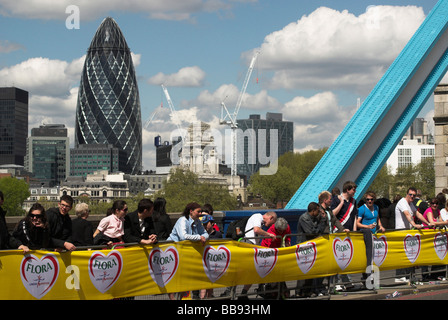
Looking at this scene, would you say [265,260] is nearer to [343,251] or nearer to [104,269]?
[343,251]

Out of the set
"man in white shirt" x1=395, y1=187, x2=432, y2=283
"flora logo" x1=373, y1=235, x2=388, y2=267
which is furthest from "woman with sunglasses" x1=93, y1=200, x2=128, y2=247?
"man in white shirt" x1=395, y1=187, x2=432, y2=283

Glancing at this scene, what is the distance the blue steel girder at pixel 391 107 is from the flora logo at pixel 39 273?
14379 mm

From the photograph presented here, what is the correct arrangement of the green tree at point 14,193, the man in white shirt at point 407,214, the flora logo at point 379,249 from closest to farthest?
the flora logo at point 379,249
the man in white shirt at point 407,214
the green tree at point 14,193

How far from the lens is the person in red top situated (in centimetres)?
1152

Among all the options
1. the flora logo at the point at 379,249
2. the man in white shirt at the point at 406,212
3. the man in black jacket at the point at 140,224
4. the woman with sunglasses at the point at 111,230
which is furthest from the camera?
the man in white shirt at the point at 406,212

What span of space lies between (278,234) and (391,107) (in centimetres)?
1334

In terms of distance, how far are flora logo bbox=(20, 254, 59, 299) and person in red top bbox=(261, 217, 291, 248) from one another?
3.72m

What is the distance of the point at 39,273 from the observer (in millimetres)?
8695

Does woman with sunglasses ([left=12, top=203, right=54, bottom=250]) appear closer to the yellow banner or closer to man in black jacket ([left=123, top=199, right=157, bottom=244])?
the yellow banner

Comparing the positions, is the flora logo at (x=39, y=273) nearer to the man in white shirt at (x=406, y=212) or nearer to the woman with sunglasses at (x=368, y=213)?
the woman with sunglasses at (x=368, y=213)

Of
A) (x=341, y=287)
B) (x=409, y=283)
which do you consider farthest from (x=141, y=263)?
(x=409, y=283)

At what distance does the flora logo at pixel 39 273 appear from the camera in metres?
8.59

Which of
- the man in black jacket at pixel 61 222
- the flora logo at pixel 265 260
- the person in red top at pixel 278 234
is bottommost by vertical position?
the flora logo at pixel 265 260

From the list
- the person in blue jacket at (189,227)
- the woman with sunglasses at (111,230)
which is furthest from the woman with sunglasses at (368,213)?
the woman with sunglasses at (111,230)
